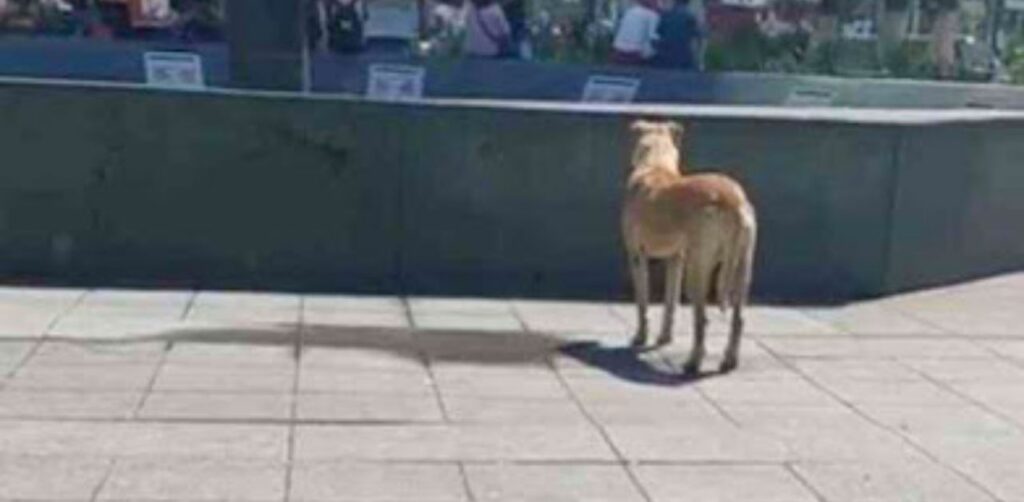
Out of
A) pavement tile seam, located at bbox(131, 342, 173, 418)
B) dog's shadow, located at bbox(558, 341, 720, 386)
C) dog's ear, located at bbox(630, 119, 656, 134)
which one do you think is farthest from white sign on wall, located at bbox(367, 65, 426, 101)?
pavement tile seam, located at bbox(131, 342, 173, 418)

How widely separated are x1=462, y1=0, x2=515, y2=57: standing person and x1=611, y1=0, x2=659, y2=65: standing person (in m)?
1.21

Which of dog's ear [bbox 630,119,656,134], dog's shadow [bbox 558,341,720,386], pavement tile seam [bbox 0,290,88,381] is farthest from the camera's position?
dog's ear [bbox 630,119,656,134]

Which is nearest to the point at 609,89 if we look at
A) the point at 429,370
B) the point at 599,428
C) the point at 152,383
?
the point at 429,370

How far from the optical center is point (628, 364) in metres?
9.18

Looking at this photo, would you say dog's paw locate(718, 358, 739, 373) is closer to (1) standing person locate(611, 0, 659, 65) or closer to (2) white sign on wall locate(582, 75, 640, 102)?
(2) white sign on wall locate(582, 75, 640, 102)

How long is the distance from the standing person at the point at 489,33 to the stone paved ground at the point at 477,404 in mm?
7942

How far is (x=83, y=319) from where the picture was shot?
983cm

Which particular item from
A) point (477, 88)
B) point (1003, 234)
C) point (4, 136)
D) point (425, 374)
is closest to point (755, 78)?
point (477, 88)

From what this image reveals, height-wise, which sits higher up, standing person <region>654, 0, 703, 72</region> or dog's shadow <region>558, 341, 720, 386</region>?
standing person <region>654, 0, 703, 72</region>

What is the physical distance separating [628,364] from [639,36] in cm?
996

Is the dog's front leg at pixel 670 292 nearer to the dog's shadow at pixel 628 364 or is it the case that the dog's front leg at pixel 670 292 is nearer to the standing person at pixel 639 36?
the dog's shadow at pixel 628 364

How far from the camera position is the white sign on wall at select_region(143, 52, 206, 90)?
1517cm

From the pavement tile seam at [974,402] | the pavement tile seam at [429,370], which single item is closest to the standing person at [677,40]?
the pavement tile seam at [429,370]

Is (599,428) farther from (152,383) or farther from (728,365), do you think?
(152,383)
